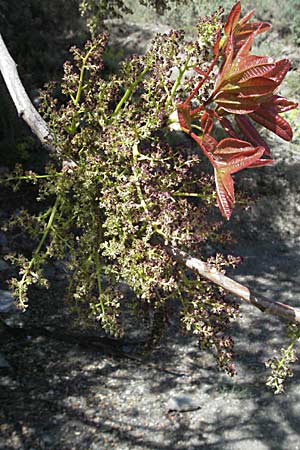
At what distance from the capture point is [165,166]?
88 cm

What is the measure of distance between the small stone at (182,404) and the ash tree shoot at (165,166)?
84.9 inches

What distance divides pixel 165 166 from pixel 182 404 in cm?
249

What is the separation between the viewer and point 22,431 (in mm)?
2742

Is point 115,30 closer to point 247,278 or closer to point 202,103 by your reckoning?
point 247,278

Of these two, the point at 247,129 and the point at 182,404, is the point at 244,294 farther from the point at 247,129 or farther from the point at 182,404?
the point at 182,404

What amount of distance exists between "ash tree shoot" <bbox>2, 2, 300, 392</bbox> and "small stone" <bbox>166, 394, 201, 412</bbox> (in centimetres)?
216

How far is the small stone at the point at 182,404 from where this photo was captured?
10.0ft

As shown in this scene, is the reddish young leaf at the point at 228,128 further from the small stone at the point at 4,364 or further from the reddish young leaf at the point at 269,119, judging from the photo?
the small stone at the point at 4,364

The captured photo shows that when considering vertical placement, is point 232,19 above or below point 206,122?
above

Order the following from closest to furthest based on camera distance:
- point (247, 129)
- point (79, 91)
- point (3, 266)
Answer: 1. point (247, 129)
2. point (79, 91)
3. point (3, 266)

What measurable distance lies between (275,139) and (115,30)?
3.02 meters

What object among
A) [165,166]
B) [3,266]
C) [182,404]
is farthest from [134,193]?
[3,266]

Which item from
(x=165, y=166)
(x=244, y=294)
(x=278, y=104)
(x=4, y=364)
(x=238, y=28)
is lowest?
(x=4, y=364)

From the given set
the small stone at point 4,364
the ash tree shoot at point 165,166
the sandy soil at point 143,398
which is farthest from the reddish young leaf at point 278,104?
the small stone at point 4,364
